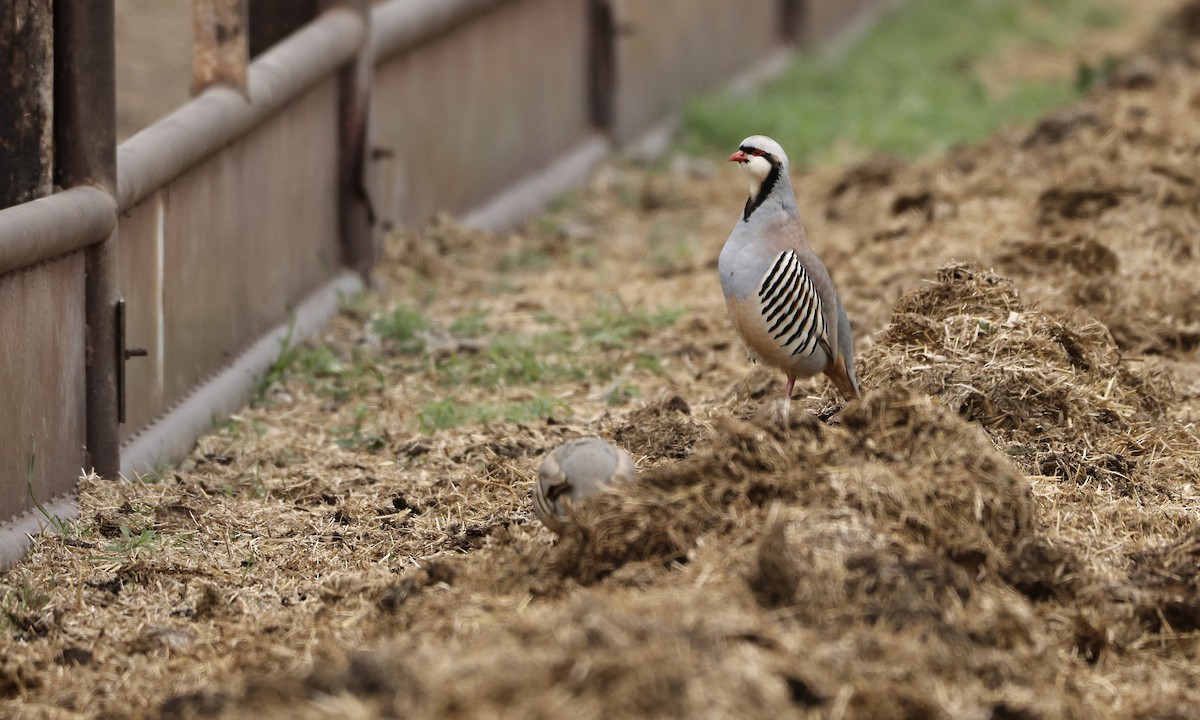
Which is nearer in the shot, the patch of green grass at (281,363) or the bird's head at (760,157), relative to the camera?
the bird's head at (760,157)

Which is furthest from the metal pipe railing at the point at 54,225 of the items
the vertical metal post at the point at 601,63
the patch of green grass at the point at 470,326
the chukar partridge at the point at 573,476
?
the vertical metal post at the point at 601,63

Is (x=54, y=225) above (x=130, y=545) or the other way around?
above

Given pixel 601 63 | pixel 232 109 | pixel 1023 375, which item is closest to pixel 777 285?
pixel 1023 375

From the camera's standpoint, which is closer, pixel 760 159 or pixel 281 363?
pixel 760 159

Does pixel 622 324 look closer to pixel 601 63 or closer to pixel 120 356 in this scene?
pixel 120 356

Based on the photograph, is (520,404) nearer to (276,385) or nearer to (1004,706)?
(276,385)

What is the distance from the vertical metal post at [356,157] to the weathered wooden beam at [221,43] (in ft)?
3.56

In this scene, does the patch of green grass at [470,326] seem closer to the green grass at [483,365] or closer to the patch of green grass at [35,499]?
the green grass at [483,365]

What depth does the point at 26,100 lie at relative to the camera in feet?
16.8

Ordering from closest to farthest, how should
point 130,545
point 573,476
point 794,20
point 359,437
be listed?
point 573,476 → point 130,545 → point 359,437 → point 794,20

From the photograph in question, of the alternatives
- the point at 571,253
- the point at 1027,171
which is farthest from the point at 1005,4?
the point at 571,253

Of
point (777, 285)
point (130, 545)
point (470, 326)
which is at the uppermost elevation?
point (777, 285)

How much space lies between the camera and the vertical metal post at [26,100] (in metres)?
5.06

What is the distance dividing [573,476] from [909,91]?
30.2ft
